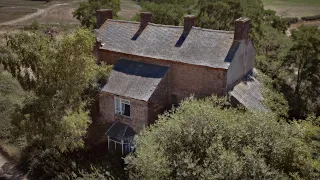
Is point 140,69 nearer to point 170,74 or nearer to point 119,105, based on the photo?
point 170,74

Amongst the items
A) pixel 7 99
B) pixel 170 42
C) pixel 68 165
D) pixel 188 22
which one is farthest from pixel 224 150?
pixel 7 99

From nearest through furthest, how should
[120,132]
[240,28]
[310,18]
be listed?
[240,28]
[120,132]
[310,18]

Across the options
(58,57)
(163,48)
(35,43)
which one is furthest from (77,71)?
(163,48)

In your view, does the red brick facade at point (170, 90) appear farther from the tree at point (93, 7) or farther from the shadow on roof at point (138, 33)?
the tree at point (93, 7)

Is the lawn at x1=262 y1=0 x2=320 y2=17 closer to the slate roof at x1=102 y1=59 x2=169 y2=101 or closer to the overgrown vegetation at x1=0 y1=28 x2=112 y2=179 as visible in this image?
the slate roof at x1=102 y1=59 x2=169 y2=101

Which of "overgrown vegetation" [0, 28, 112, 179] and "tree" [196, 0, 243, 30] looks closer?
"overgrown vegetation" [0, 28, 112, 179]

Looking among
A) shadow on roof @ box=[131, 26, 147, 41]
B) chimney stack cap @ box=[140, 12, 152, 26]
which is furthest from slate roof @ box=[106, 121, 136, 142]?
chimney stack cap @ box=[140, 12, 152, 26]

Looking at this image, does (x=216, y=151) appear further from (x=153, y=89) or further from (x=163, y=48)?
(x=163, y=48)
